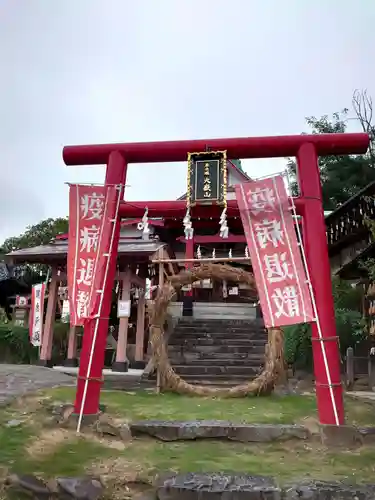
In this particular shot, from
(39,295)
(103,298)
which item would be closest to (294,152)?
(103,298)

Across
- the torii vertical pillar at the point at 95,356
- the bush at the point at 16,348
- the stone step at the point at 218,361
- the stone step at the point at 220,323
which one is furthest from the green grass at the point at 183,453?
the bush at the point at 16,348

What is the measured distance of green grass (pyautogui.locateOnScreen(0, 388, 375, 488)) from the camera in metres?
4.55

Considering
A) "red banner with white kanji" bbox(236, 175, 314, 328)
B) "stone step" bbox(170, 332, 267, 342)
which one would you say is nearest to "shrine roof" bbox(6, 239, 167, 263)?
"stone step" bbox(170, 332, 267, 342)

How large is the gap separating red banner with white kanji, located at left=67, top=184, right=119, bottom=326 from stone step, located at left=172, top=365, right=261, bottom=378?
4.99 meters

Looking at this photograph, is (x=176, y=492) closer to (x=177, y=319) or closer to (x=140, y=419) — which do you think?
(x=140, y=419)

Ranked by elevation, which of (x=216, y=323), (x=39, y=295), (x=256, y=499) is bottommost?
(x=256, y=499)

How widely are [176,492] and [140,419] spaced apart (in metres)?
2.40

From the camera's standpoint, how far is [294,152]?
686 cm

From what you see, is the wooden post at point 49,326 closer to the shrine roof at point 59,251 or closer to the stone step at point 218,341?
the shrine roof at point 59,251

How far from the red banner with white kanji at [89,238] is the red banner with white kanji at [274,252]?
206 centimetres

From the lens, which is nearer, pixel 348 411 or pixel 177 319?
pixel 348 411

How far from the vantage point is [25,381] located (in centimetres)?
986

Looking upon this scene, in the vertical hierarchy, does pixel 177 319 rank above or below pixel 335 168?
below

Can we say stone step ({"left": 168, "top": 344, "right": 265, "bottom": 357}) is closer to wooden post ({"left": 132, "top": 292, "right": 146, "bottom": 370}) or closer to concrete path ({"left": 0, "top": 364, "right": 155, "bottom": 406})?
concrete path ({"left": 0, "top": 364, "right": 155, "bottom": 406})
